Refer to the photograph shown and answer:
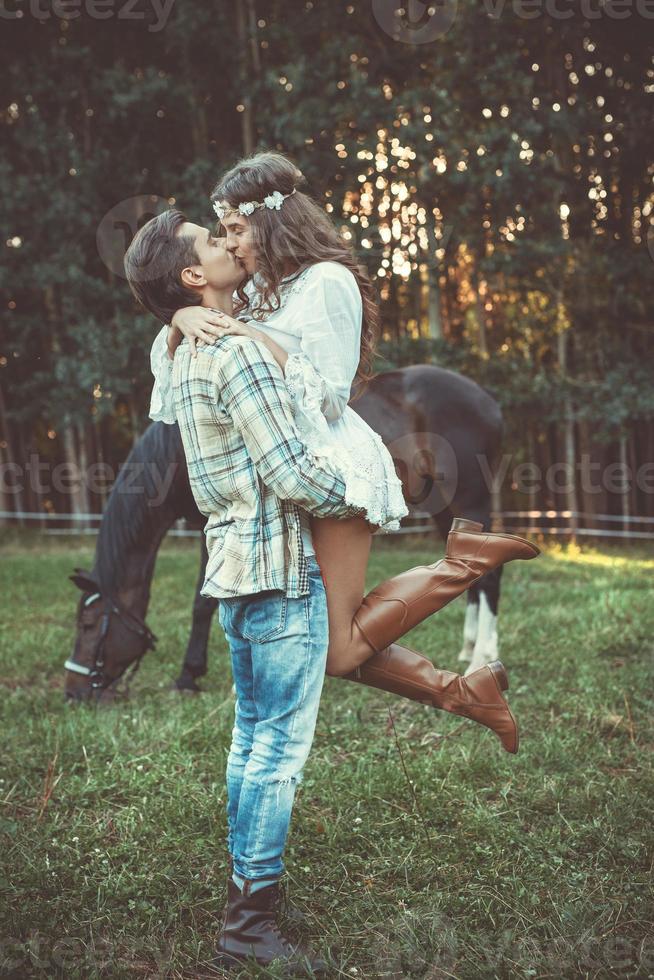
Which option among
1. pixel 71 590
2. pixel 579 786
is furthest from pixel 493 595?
pixel 71 590

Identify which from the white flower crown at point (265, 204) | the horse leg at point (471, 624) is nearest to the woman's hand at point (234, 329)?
the white flower crown at point (265, 204)

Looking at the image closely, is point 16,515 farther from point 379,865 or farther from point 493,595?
point 379,865

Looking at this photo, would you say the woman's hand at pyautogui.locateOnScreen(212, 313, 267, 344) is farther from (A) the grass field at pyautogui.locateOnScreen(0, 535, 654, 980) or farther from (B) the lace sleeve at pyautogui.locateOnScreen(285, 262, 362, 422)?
(A) the grass field at pyautogui.locateOnScreen(0, 535, 654, 980)

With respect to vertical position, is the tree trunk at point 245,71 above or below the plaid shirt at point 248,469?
above

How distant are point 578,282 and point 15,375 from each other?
9343 mm

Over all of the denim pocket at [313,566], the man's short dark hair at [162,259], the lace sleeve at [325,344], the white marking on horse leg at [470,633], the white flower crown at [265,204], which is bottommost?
the white marking on horse leg at [470,633]

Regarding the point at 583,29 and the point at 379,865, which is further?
the point at 583,29

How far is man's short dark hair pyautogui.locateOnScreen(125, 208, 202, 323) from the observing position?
2027 mm

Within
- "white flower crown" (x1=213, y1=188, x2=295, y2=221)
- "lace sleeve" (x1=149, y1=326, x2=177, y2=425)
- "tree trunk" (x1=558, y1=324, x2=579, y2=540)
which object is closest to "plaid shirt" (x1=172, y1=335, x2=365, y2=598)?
"lace sleeve" (x1=149, y1=326, x2=177, y2=425)

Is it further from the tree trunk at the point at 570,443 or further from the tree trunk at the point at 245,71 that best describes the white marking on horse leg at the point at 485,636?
the tree trunk at the point at 245,71

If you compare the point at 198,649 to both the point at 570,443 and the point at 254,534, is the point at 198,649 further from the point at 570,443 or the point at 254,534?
the point at 570,443

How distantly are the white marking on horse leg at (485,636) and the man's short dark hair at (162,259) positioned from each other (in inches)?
134

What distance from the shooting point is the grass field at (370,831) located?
2.15 metres

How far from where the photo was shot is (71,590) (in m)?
8.23
